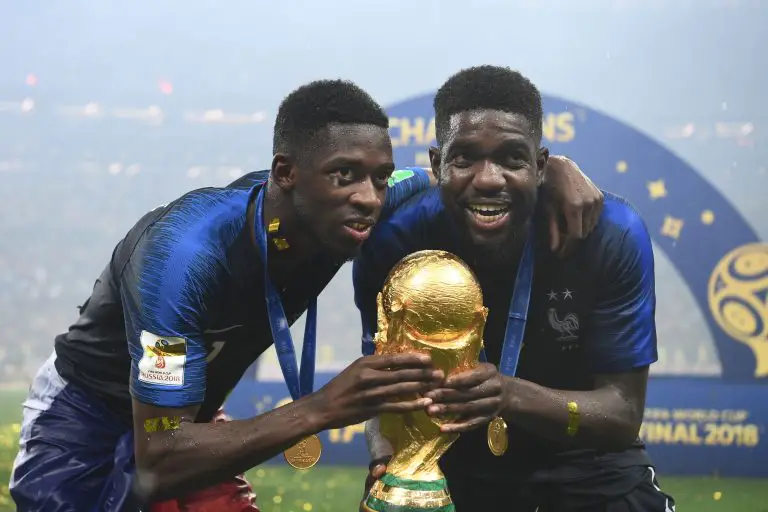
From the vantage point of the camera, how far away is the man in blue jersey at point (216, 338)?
1689 mm

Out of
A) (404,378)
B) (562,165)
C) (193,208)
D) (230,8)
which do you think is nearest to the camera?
(404,378)

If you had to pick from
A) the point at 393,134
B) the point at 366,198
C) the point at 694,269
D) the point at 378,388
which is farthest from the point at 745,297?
the point at 378,388

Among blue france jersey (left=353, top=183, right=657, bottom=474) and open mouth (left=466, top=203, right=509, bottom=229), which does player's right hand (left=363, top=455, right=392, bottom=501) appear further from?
open mouth (left=466, top=203, right=509, bottom=229)

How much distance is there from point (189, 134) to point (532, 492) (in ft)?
8.13

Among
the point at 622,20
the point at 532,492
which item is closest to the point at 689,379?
the point at 622,20

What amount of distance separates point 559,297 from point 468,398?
0.54 metres

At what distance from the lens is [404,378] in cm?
158

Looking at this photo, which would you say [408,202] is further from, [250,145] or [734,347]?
[734,347]

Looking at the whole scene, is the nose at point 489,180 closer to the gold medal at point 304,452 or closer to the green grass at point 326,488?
the gold medal at point 304,452

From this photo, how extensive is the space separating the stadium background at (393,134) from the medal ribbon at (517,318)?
215 centimetres

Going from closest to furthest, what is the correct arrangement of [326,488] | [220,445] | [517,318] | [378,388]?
[378,388]
[220,445]
[517,318]
[326,488]

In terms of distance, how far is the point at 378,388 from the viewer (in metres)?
1.58

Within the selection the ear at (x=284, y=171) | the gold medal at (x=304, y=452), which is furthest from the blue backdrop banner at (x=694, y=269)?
the gold medal at (x=304, y=452)

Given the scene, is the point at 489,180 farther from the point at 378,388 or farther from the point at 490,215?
the point at 378,388
